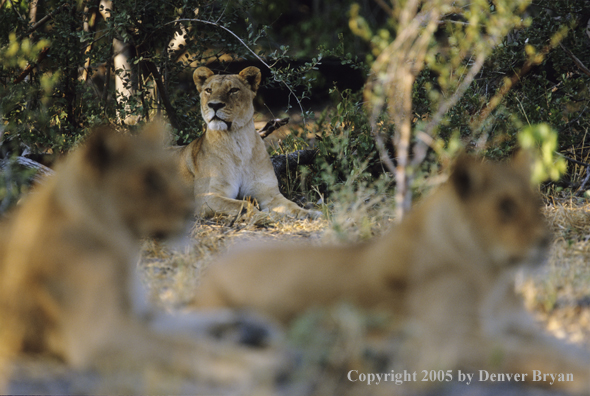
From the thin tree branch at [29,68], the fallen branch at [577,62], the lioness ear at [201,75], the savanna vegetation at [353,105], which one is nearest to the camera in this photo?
the savanna vegetation at [353,105]

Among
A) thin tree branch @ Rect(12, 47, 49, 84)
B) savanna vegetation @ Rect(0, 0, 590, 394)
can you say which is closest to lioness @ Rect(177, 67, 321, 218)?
savanna vegetation @ Rect(0, 0, 590, 394)

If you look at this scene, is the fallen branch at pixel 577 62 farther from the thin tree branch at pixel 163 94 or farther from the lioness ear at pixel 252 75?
the thin tree branch at pixel 163 94

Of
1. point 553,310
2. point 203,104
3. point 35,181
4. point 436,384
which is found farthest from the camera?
point 203,104

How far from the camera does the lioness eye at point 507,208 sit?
2.15m

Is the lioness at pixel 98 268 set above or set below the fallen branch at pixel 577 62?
below

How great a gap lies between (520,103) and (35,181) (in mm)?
4560

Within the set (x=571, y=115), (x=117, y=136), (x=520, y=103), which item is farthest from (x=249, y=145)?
(x=117, y=136)

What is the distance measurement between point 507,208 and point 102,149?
1413 mm

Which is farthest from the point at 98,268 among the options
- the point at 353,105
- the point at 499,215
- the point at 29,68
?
the point at 29,68

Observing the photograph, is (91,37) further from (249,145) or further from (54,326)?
(54,326)

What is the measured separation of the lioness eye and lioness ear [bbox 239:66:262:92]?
16.3ft

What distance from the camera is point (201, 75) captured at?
6.83 metres

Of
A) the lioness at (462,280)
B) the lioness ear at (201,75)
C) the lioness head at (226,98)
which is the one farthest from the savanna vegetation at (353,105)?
the lioness at (462,280)

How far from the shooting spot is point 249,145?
22.2 ft
